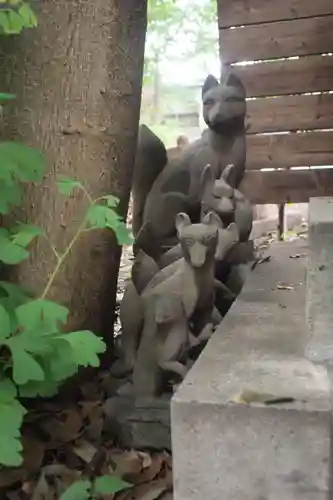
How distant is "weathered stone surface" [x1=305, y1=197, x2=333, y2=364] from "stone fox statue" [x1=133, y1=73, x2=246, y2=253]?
724 mm

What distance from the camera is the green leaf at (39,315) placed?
43.0 inches

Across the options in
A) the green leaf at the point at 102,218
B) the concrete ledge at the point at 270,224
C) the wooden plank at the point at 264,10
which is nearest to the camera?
the green leaf at the point at 102,218

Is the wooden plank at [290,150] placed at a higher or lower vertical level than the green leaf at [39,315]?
higher

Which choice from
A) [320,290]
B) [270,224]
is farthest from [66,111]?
[270,224]

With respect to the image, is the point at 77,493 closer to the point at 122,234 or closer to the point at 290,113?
the point at 122,234

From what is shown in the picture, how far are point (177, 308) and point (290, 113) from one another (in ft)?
6.86

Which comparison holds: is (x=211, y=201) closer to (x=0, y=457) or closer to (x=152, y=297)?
(x=152, y=297)

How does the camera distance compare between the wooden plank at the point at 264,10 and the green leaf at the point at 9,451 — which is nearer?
the green leaf at the point at 9,451

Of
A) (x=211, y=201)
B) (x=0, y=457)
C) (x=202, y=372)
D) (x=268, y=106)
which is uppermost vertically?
(x=268, y=106)

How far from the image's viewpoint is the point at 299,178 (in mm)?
3279

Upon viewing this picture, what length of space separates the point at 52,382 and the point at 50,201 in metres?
0.46

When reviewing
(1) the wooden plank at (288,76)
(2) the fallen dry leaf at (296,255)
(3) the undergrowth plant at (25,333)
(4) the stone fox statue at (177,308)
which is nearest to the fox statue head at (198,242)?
(4) the stone fox statue at (177,308)

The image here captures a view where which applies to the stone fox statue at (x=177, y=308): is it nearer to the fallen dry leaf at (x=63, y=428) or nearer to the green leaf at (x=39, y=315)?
the fallen dry leaf at (x=63, y=428)

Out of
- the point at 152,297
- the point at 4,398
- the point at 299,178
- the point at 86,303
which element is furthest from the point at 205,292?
the point at 299,178
